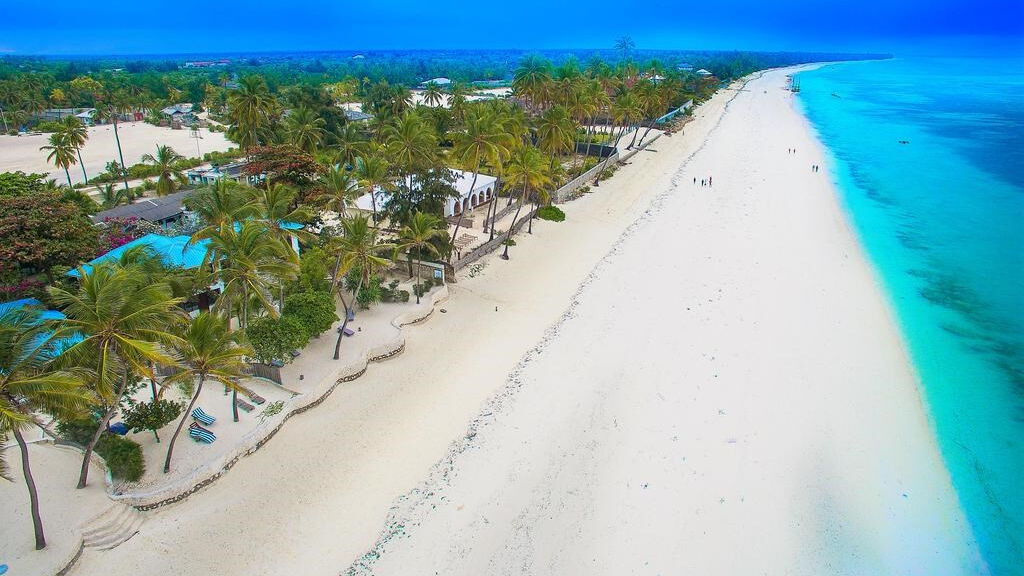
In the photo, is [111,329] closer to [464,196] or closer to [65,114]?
[464,196]

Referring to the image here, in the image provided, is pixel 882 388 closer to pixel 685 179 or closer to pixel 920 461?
pixel 920 461

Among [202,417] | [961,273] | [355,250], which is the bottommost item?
[961,273]

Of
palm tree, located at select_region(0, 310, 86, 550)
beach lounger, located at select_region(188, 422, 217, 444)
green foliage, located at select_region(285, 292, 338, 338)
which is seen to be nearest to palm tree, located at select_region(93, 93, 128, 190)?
green foliage, located at select_region(285, 292, 338, 338)

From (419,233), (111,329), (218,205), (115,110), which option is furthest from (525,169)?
(115,110)

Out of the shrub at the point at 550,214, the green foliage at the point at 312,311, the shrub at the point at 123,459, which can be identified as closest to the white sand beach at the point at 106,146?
the shrub at the point at 550,214

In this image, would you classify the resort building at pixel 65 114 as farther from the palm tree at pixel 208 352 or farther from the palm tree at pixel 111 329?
the palm tree at pixel 111 329

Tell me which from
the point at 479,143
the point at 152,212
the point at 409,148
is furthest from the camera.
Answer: the point at 152,212

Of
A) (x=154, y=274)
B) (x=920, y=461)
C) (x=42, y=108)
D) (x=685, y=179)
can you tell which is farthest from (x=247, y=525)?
(x=42, y=108)

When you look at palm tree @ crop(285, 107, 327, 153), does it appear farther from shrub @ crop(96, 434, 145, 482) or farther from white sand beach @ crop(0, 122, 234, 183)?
shrub @ crop(96, 434, 145, 482)

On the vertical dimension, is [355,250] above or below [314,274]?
above
